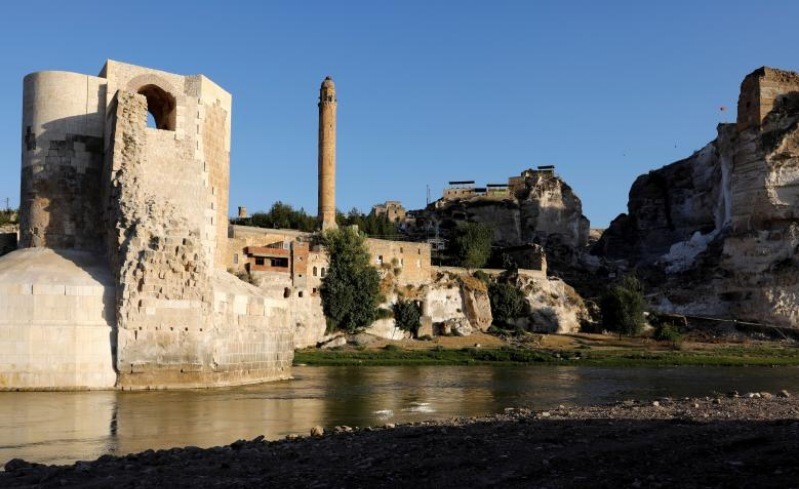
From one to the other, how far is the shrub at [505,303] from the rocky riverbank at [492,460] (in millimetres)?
46796

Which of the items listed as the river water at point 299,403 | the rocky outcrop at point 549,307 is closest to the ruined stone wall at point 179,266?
the river water at point 299,403

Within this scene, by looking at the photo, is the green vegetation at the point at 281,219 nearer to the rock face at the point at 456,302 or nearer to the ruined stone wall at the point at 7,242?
the rock face at the point at 456,302

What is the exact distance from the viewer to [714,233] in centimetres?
7525

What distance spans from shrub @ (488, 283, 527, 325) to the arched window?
35.5 meters

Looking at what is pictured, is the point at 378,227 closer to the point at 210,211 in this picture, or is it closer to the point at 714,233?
the point at 714,233

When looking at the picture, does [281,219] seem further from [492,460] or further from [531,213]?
[492,460]

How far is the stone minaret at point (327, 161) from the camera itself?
59.2m

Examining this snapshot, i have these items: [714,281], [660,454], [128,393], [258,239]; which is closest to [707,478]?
[660,454]

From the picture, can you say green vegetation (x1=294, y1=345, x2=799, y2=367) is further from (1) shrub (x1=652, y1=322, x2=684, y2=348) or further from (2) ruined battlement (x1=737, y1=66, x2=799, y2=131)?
(2) ruined battlement (x1=737, y1=66, x2=799, y2=131)

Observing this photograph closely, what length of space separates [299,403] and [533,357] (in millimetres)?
23181

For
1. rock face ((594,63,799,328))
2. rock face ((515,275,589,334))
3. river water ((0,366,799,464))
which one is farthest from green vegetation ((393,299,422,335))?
rock face ((594,63,799,328))

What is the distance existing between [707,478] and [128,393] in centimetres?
1770

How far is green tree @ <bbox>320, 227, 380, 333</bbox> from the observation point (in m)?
49.1

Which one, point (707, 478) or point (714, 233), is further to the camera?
point (714, 233)
